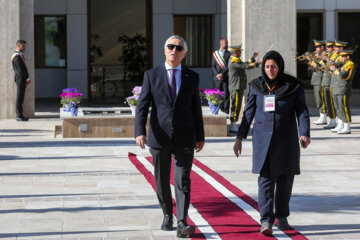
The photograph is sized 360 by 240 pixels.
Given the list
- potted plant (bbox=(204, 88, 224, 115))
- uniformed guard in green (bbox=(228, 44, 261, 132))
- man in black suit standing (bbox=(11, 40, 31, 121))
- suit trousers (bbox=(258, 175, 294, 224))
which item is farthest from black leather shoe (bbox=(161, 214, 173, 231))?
man in black suit standing (bbox=(11, 40, 31, 121))

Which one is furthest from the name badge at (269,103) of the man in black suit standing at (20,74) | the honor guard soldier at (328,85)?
the man in black suit standing at (20,74)

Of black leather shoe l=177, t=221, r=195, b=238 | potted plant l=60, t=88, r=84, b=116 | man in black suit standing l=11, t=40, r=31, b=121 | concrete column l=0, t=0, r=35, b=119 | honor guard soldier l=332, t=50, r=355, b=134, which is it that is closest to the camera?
black leather shoe l=177, t=221, r=195, b=238

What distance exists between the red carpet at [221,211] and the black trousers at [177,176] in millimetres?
324

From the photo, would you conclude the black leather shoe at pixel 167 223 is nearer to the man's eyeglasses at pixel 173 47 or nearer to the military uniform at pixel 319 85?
the man's eyeglasses at pixel 173 47

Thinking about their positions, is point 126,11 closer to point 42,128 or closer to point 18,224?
point 42,128

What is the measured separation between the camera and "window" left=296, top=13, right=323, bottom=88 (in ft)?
81.5

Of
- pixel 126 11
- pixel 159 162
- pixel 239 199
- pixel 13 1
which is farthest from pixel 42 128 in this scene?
pixel 126 11

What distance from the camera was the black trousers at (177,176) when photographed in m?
7.51

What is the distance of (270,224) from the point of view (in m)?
7.45

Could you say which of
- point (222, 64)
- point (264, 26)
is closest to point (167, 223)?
point (222, 64)

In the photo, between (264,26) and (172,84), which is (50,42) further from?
(172,84)

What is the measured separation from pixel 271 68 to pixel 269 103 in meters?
0.33

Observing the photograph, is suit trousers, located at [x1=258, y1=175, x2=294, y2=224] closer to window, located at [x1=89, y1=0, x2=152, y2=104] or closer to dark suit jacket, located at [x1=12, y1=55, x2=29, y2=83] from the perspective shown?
dark suit jacket, located at [x1=12, y1=55, x2=29, y2=83]

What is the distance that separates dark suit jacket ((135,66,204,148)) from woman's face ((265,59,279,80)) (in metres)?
0.70
